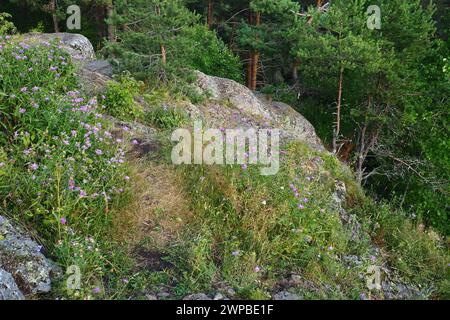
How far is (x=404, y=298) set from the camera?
4.43 metres

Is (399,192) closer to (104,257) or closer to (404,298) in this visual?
(404,298)

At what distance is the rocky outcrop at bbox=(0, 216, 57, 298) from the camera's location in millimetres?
3312

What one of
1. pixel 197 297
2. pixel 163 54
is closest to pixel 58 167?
pixel 197 297

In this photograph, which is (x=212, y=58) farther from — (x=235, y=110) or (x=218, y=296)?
(x=218, y=296)

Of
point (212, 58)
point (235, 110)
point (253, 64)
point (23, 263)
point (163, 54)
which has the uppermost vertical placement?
point (163, 54)

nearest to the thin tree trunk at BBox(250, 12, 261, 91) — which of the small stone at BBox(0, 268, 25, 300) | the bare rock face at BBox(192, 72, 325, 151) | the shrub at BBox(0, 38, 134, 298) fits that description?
the bare rock face at BBox(192, 72, 325, 151)

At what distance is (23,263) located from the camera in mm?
3393

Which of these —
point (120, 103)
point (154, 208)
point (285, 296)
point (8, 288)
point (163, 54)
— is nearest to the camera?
point (8, 288)

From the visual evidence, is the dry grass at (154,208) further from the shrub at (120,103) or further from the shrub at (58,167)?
the shrub at (120,103)

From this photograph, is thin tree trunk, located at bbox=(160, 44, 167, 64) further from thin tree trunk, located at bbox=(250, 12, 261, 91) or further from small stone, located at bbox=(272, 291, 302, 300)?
thin tree trunk, located at bbox=(250, 12, 261, 91)

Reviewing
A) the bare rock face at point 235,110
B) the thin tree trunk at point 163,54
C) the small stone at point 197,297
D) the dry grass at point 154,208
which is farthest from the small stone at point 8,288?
the thin tree trunk at point 163,54

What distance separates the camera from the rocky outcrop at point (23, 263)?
3.31 metres

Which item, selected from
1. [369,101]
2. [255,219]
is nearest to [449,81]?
[369,101]

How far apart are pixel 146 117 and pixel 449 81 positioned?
22.7 ft
